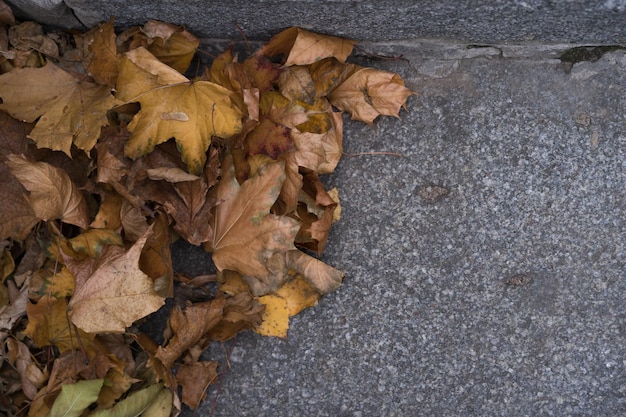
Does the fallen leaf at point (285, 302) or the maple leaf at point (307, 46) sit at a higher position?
the maple leaf at point (307, 46)

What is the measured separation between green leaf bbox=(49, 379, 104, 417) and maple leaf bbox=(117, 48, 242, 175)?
67 cm

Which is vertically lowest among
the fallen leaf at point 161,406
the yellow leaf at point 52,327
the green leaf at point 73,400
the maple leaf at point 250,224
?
the fallen leaf at point 161,406

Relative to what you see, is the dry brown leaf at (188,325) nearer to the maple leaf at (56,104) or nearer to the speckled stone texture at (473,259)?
the speckled stone texture at (473,259)

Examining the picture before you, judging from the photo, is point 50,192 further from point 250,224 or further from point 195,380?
point 195,380

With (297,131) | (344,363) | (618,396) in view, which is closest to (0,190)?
(297,131)

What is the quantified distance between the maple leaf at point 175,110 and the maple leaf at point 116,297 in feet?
0.80

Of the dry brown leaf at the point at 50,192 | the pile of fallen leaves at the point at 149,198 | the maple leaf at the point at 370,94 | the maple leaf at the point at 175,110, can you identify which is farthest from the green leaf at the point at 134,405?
the maple leaf at the point at 370,94

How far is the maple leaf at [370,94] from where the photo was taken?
181cm

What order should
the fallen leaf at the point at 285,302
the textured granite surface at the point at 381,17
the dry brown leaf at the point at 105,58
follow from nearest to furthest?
the textured granite surface at the point at 381,17 < the dry brown leaf at the point at 105,58 < the fallen leaf at the point at 285,302

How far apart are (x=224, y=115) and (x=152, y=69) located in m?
0.23

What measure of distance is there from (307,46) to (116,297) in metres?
0.84

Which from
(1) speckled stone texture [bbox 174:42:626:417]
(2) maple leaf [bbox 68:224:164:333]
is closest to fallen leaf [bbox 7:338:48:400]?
(2) maple leaf [bbox 68:224:164:333]

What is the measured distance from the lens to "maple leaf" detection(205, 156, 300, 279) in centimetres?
166

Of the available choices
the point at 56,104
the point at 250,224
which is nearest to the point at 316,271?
the point at 250,224
